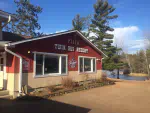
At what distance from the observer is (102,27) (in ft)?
110

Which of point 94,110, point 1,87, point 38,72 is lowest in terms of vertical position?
point 94,110

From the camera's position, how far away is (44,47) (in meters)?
11.5

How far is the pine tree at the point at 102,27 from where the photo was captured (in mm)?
31656

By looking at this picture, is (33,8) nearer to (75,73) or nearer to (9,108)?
(75,73)

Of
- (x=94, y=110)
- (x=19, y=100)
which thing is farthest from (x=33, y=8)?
(x=94, y=110)

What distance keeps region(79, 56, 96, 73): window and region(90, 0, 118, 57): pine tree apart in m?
14.8

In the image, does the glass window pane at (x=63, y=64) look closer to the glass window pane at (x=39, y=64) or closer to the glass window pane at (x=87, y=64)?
the glass window pane at (x=39, y=64)

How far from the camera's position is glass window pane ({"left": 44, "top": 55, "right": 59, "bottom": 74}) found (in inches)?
458

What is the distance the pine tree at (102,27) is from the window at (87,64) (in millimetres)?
14785

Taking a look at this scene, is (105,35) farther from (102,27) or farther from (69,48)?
(69,48)

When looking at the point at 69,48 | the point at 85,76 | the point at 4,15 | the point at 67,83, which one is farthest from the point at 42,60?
the point at 85,76

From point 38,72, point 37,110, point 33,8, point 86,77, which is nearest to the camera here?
point 37,110

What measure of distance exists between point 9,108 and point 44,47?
5.28 m

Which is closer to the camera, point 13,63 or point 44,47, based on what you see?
point 13,63
